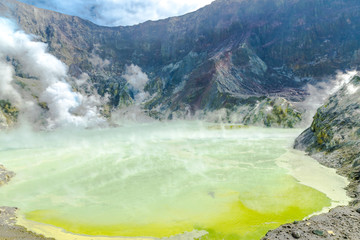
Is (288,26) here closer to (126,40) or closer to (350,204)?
(126,40)

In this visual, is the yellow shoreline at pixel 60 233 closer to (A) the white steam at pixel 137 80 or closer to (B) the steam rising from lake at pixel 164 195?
(B) the steam rising from lake at pixel 164 195

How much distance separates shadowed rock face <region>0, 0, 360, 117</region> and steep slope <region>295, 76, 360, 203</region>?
208 feet

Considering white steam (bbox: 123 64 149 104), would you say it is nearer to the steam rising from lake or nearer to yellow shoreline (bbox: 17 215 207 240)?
the steam rising from lake

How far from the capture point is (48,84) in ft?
395

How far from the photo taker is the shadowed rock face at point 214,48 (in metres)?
114

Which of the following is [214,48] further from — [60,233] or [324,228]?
[60,233]

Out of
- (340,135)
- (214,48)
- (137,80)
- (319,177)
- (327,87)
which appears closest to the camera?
(319,177)

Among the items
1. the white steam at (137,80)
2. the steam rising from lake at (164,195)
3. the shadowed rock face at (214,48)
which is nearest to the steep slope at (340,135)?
the steam rising from lake at (164,195)

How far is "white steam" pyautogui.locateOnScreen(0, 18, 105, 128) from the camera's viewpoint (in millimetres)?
100375

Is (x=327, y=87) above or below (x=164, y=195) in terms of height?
above

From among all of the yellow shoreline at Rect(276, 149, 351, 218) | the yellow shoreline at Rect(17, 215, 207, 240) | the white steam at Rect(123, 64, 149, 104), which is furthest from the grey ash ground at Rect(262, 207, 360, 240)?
the white steam at Rect(123, 64, 149, 104)

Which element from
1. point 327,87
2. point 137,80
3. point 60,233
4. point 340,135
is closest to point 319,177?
point 340,135

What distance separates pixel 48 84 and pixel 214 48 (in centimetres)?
8419

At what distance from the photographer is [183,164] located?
27.4 meters
